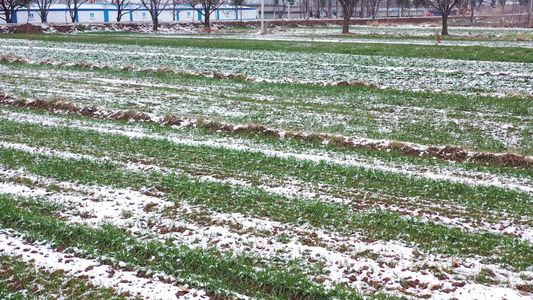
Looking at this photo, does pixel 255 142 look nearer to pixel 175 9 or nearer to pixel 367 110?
pixel 367 110

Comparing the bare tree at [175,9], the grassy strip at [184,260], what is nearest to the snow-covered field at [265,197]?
the grassy strip at [184,260]

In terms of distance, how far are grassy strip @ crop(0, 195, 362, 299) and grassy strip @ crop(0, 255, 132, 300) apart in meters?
0.53

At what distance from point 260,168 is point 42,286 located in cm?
464

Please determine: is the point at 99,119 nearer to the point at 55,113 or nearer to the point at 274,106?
the point at 55,113

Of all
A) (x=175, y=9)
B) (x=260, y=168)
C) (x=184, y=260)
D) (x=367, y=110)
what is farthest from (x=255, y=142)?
(x=175, y=9)

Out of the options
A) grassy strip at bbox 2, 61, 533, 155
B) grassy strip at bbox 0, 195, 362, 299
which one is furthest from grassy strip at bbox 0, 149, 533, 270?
grassy strip at bbox 2, 61, 533, 155

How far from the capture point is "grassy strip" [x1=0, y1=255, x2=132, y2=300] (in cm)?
463

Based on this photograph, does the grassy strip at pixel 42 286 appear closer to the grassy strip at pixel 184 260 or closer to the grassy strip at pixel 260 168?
the grassy strip at pixel 184 260

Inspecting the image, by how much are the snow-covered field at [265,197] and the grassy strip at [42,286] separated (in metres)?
0.02

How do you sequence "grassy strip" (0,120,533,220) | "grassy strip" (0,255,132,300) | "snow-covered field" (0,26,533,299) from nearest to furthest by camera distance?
"grassy strip" (0,255,132,300) → "snow-covered field" (0,26,533,299) → "grassy strip" (0,120,533,220)

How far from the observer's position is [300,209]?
22.1 feet

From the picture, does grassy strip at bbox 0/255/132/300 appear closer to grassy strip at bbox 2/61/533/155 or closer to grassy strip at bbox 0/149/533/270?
grassy strip at bbox 0/149/533/270

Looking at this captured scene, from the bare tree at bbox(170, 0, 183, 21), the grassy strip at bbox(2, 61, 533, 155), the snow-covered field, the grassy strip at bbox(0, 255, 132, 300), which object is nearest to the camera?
the grassy strip at bbox(0, 255, 132, 300)

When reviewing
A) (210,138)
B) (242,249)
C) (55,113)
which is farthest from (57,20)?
(242,249)
